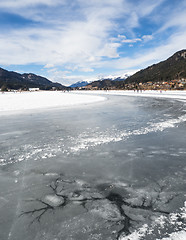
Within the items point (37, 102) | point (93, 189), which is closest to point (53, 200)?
point (93, 189)

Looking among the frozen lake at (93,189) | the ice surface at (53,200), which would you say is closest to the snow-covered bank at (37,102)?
the frozen lake at (93,189)

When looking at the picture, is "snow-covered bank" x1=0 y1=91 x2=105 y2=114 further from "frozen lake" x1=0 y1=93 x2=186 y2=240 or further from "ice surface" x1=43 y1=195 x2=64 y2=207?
"ice surface" x1=43 y1=195 x2=64 y2=207

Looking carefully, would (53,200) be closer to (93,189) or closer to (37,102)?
(93,189)

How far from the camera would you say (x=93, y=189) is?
4.00 m

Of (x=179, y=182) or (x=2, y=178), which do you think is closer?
(x=179, y=182)

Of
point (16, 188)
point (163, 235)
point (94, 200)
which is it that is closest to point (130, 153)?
point (94, 200)

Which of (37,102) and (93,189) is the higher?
(37,102)

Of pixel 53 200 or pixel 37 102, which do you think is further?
pixel 37 102

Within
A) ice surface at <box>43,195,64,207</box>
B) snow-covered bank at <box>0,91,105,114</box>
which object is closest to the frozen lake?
ice surface at <box>43,195,64,207</box>

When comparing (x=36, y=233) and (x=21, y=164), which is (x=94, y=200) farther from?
(x=21, y=164)

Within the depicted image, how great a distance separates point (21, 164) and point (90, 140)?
3.17 m

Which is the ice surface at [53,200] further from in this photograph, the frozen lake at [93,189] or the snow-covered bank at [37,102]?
the snow-covered bank at [37,102]

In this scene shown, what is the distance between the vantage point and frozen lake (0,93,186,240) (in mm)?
2859

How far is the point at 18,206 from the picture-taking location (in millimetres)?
3424
